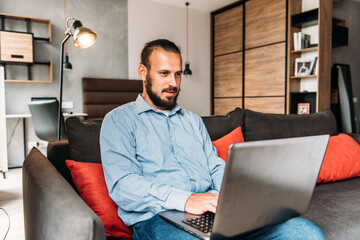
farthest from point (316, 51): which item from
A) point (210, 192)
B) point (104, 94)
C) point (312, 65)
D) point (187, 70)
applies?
point (210, 192)

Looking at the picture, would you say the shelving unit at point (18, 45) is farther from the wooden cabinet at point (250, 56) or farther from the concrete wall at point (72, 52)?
the wooden cabinet at point (250, 56)

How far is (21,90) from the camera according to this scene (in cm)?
427

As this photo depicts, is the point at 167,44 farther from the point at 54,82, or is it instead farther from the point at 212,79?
the point at 212,79

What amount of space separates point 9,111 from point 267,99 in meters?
4.01

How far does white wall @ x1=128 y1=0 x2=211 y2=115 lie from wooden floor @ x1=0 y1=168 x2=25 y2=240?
255cm

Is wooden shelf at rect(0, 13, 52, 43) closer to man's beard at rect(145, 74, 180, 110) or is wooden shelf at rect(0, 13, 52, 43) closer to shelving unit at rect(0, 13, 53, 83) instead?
shelving unit at rect(0, 13, 53, 83)

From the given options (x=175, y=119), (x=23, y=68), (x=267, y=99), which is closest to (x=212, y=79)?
(x=267, y=99)

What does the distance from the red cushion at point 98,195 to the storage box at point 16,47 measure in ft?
11.1

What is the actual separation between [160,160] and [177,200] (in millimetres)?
250

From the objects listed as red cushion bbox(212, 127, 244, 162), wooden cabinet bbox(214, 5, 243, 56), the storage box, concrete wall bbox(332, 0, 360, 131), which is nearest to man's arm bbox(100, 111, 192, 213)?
red cushion bbox(212, 127, 244, 162)

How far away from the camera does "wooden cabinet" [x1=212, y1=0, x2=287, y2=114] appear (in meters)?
4.60

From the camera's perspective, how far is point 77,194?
90cm

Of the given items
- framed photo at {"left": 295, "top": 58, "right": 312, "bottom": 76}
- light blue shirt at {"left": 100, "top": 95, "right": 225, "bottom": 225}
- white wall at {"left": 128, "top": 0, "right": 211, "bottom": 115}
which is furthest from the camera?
white wall at {"left": 128, "top": 0, "right": 211, "bottom": 115}

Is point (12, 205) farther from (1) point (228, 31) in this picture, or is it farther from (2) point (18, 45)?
(1) point (228, 31)
